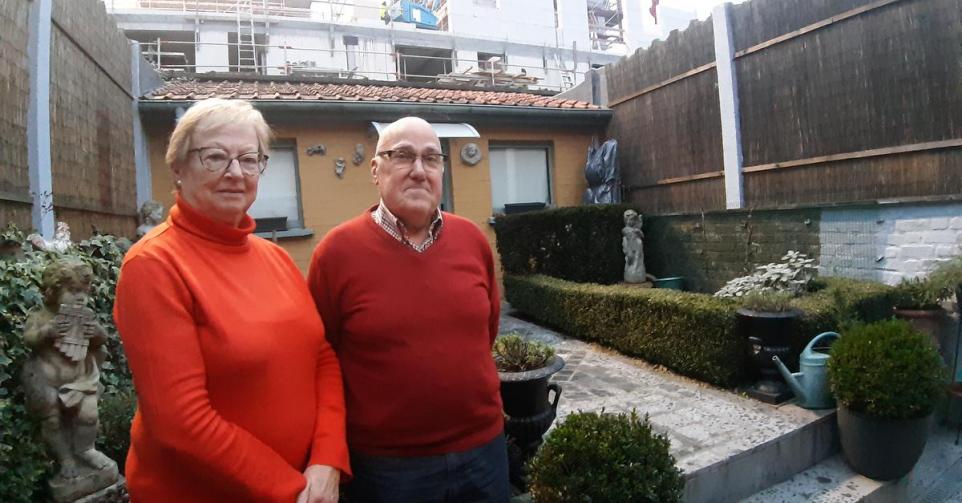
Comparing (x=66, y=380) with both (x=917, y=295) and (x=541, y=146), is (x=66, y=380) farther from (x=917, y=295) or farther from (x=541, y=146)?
(x=541, y=146)

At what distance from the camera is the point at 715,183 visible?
308 inches

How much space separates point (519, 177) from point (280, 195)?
424 centimetres

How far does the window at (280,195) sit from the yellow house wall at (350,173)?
6.7 inches

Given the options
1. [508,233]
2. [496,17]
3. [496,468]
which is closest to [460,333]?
[496,468]

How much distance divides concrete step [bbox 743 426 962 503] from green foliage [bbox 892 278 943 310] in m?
1.10

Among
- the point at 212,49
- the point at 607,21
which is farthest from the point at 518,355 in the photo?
the point at 607,21

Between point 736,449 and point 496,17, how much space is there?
22099 mm

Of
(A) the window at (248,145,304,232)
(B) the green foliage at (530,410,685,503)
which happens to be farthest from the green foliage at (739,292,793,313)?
(A) the window at (248,145,304,232)

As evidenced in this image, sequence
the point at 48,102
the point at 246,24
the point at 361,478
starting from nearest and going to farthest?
the point at 361,478, the point at 48,102, the point at 246,24

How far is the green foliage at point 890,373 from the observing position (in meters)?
3.41

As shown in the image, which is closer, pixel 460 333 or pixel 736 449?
pixel 460 333

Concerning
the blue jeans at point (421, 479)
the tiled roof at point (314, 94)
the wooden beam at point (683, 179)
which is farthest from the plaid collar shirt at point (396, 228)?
the wooden beam at point (683, 179)

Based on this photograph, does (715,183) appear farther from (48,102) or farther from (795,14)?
(48,102)

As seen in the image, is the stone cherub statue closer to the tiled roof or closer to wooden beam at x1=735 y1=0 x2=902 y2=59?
the tiled roof
